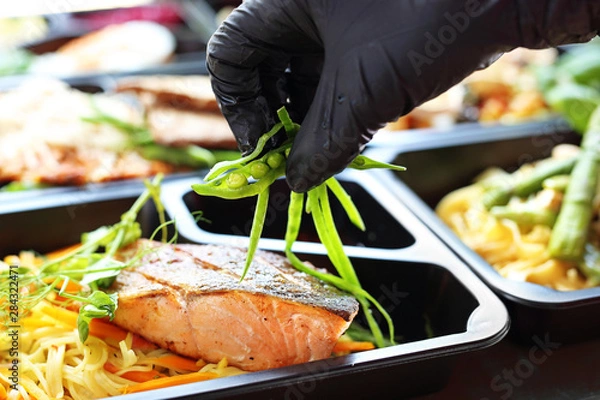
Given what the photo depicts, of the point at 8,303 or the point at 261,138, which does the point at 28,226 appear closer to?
the point at 8,303

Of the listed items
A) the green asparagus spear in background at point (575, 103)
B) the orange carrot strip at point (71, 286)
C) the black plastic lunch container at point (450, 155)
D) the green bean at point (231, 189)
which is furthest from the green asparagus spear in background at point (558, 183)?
the orange carrot strip at point (71, 286)

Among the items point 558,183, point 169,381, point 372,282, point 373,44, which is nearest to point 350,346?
point 372,282

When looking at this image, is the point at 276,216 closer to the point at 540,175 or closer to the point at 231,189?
the point at 231,189

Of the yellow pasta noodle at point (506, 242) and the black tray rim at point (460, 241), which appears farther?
the yellow pasta noodle at point (506, 242)

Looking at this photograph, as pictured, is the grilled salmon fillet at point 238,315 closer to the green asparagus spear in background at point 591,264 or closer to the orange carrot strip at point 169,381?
the orange carrot strip at point 169,381

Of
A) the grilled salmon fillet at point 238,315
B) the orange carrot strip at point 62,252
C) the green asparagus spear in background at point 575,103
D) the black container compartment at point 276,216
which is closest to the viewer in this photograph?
the grilled salmon fillet at point 238,315

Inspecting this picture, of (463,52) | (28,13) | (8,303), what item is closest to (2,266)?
(8,303)
